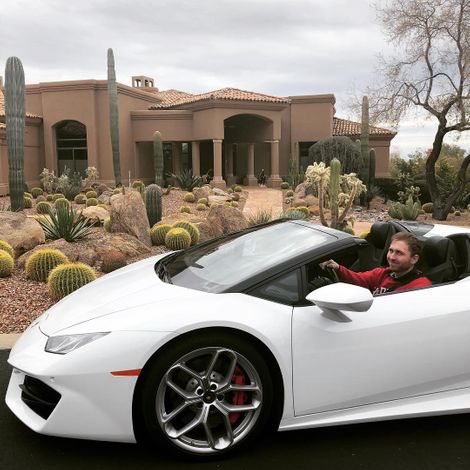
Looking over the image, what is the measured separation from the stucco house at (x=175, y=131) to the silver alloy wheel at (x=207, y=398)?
75.9ft

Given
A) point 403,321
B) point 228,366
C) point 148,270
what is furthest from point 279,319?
point 148,270

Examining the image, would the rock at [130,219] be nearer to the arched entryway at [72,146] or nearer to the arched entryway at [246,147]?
the arched entryway at [72,146]

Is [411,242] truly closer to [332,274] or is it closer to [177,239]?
[332,274]

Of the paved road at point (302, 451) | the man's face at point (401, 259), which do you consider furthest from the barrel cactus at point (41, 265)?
the man's face at point (401, 259)

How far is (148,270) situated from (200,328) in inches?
42.1

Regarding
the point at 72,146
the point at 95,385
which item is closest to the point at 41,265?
the point at 95,385

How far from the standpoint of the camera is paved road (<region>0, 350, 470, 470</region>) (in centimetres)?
277

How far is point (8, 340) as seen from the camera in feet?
16.4

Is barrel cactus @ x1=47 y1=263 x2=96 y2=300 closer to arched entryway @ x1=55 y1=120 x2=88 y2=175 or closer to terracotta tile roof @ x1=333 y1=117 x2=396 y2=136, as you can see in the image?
arched entryway @ x1=55 y1=120 x2=88 y2=175

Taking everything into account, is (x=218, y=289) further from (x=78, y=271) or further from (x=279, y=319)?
(x=78, y=271)

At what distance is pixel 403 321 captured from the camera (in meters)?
2.96

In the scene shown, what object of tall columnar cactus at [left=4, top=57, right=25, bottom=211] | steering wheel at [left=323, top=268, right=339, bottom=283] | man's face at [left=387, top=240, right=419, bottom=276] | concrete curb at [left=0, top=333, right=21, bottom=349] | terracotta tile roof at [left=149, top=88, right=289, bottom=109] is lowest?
concrete curb at [left=0, top=333, right=21, bottom=349]

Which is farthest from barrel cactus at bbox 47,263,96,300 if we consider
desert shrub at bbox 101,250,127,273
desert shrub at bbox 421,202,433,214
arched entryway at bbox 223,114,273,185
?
arched entryway at bbox 223,114,273,185

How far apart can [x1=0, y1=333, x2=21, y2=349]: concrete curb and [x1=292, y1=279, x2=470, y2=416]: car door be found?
10.3 feet
